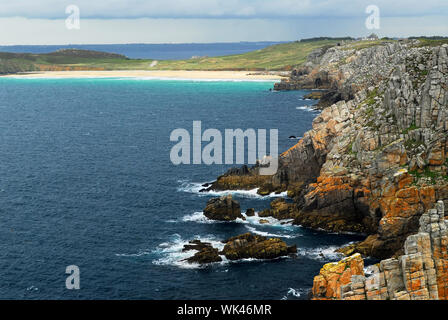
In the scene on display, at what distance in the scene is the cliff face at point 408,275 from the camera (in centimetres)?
6338

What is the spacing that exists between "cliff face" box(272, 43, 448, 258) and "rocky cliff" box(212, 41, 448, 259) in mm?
142

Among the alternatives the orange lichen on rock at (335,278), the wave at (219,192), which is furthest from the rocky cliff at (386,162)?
the orange lichen on rock at (335,278)

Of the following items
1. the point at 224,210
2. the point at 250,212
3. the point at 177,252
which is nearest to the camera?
the point at 177,252

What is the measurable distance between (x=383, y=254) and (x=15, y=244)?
57.1 m

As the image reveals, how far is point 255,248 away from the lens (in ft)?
290

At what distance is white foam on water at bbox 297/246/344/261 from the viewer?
8644 cm

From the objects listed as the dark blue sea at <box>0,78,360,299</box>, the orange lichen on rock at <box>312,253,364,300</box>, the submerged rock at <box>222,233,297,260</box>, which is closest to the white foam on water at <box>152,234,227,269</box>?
the dark blue sea at <box>0,78,360,299</box>

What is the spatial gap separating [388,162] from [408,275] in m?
33.1

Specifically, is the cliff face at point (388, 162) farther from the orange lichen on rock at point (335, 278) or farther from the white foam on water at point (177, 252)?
the white foam on water at point (177, 252)

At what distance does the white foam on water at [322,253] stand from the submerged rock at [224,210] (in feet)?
55.7

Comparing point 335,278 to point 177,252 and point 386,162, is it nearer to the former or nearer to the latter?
point 177,252

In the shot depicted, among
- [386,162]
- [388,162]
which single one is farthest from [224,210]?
[388,162]
